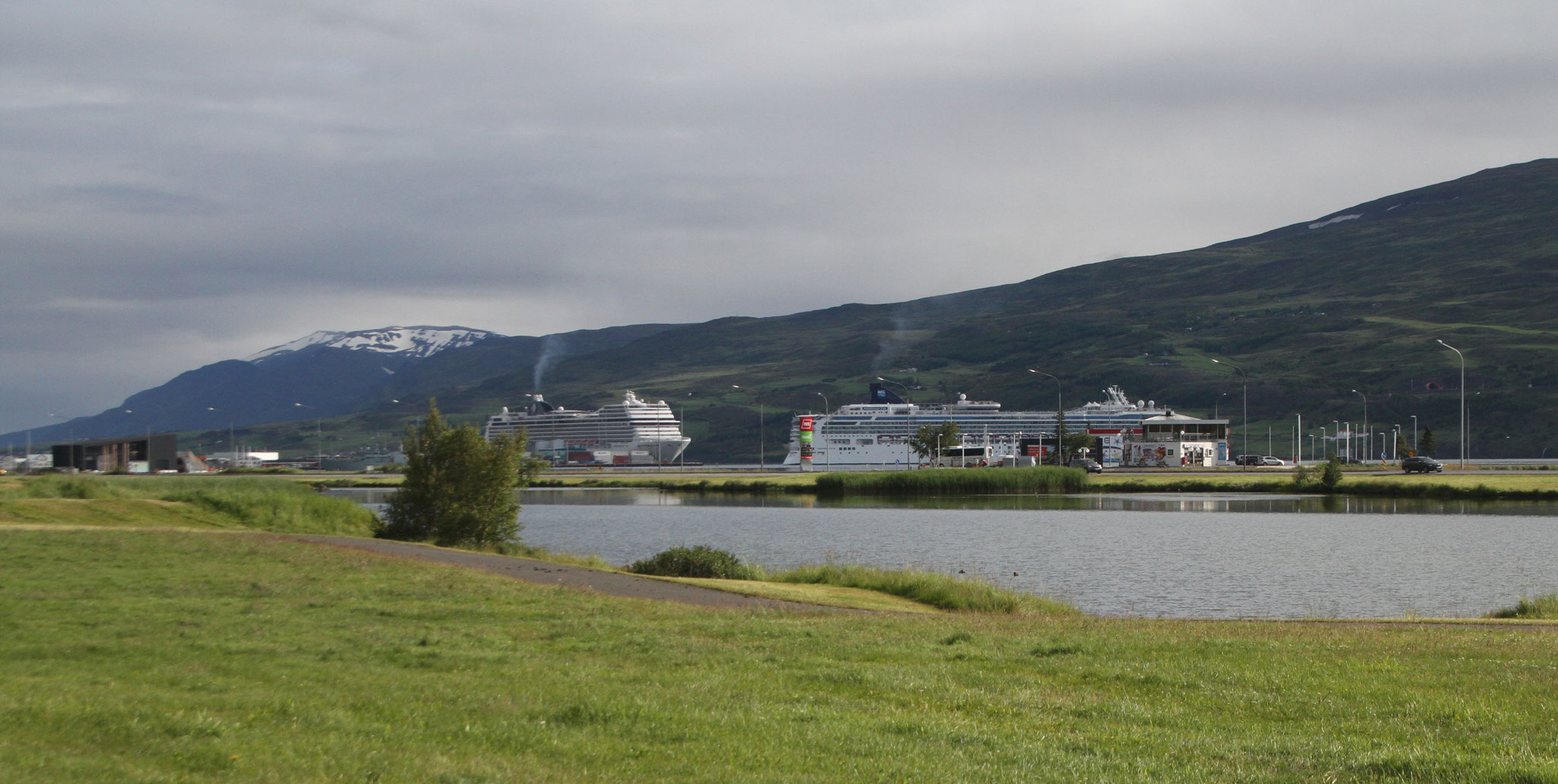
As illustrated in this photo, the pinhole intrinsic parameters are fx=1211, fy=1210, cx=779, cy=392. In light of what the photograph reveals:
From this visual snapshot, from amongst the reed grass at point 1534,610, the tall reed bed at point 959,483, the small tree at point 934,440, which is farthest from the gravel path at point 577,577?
the small tree at point 934,440

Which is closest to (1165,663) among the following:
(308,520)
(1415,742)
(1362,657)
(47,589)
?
(1362,657)

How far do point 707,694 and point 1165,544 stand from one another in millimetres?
29366

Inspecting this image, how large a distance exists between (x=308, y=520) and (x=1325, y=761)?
29760mm

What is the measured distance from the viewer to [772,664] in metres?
11.1

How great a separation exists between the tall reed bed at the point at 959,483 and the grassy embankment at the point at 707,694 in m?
56.2

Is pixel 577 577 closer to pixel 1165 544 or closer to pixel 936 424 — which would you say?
pixel 1165 544

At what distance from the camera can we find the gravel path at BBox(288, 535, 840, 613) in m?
17.5

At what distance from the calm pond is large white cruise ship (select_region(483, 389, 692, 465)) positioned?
9355cm

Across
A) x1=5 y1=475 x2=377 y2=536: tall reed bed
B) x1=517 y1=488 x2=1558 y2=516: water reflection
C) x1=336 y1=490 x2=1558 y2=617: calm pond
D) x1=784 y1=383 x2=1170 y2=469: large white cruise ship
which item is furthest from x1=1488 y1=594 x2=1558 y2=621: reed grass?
x1=784 y1=383 x2=1170 y2=469: large white cruise ship

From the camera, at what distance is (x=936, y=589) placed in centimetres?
2084

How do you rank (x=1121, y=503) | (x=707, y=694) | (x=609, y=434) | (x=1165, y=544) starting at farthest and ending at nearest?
(x=609, y=434), (x=1121, y=503), (x=1165, y=544), (x=707, y=694)

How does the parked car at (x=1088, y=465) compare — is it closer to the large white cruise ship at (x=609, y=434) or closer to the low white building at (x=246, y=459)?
the large white cruise ship at (x=609, y=434)

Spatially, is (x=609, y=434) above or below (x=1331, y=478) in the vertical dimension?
above

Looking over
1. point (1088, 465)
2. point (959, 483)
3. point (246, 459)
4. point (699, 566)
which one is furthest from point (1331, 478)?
Answer: point (246, 459)
